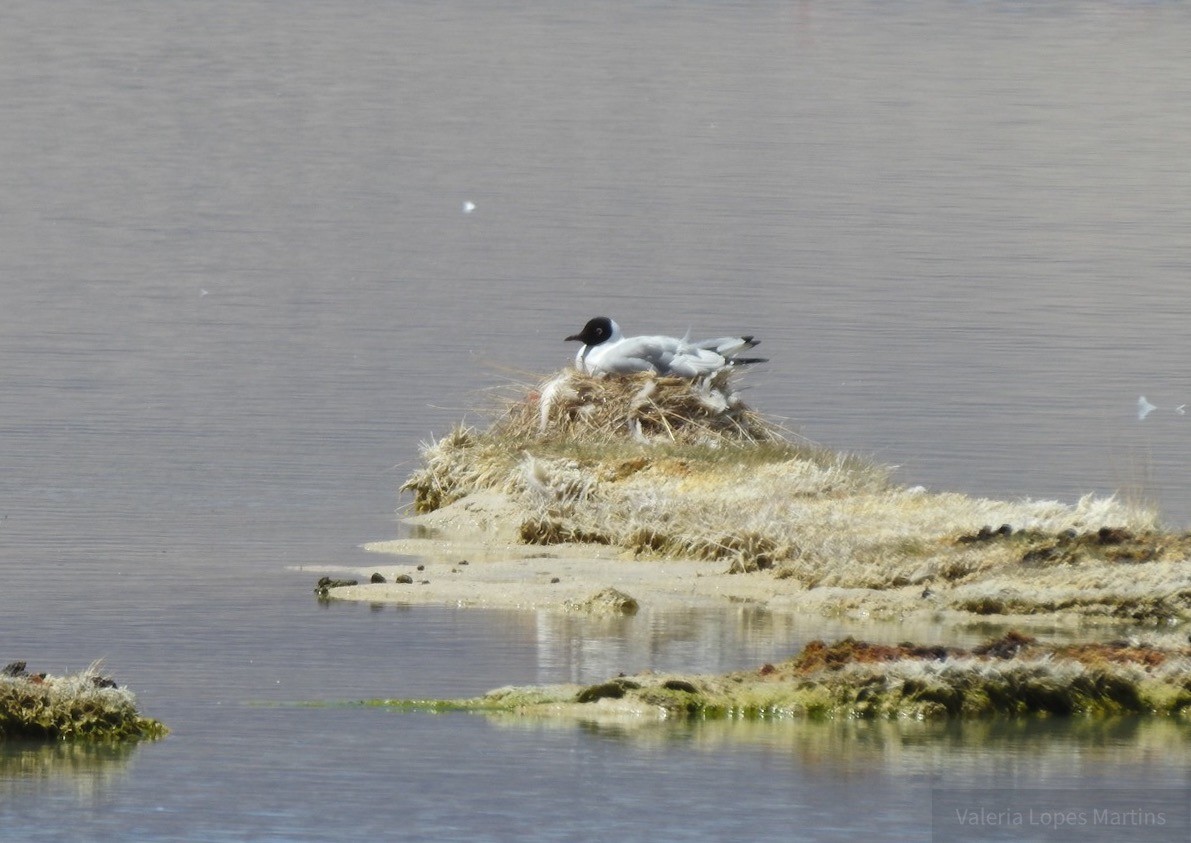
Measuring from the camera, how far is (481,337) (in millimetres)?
31875

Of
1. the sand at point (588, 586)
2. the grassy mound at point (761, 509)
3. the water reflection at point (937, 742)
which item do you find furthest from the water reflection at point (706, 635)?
the water reflection at point (937, 742)

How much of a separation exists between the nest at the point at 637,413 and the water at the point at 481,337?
124 cm

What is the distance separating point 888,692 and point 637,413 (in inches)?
332

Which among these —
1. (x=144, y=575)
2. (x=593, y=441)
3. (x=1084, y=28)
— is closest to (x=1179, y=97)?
(x=1084, y=28)

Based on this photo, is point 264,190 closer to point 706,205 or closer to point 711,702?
point 706,205

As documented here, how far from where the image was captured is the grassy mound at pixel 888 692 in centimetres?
1406

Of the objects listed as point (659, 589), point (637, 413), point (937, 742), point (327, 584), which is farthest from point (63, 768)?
point (637, 413)

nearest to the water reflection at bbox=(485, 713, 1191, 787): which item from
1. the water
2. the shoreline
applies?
the water

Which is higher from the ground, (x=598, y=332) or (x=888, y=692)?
(x=598, y=332)

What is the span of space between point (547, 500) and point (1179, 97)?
5172 cm

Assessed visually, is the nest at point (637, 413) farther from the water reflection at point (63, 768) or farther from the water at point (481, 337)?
the water reflection at point (63, 768)

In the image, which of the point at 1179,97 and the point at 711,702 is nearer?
the point at 711,702

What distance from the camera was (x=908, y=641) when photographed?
16047mm

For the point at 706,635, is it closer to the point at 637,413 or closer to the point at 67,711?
the point at 67,711
